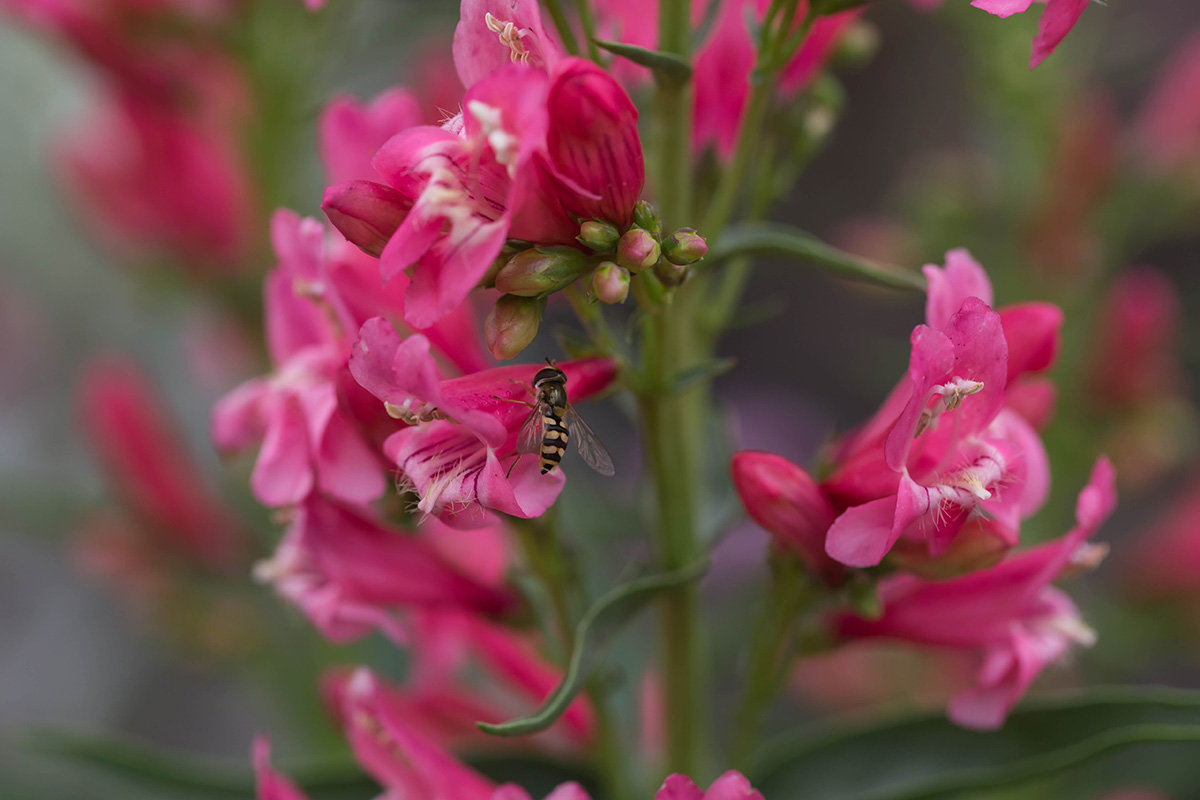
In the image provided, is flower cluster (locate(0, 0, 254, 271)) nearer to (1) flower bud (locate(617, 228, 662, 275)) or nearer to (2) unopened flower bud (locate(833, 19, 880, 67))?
(2) unopened flower bud (locate(833, 19, 880, 67))

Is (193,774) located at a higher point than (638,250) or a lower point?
lower

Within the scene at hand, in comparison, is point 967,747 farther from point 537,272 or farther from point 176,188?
point 176,188

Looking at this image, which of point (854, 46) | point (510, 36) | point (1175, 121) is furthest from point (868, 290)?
point (510, 36)

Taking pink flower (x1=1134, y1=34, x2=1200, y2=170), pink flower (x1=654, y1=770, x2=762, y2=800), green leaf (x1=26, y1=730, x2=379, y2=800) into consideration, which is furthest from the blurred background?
pink flower (x1=654, y1=770, x2=762, y2=800)

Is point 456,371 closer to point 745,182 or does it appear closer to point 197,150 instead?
point 745,182

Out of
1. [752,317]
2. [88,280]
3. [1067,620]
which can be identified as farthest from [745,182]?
[88,280]

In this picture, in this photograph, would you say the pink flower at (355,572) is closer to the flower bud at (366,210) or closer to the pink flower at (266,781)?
the pink flower at (266,781)
